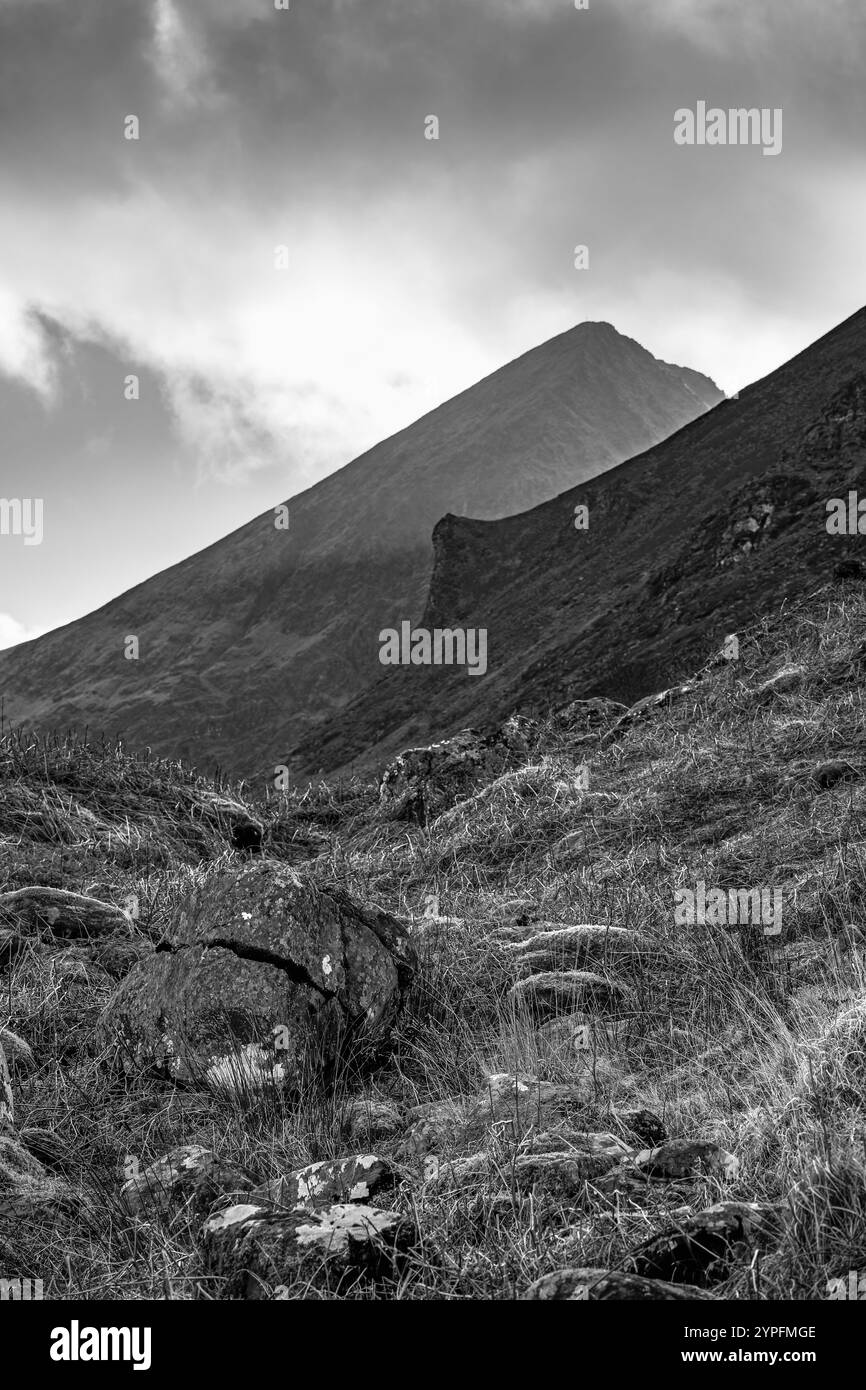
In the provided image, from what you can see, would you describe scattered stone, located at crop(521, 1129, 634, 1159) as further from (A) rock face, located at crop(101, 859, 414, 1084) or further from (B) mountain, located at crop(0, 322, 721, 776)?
(B) mountain, located at crop(0, 322, 721, 776)

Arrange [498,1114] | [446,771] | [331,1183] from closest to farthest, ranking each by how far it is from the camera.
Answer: [331,1183]
[498,1114]
[446,771]

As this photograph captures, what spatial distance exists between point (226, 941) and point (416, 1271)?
1.91m

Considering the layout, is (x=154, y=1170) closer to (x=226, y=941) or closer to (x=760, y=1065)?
(x=226, y=941)

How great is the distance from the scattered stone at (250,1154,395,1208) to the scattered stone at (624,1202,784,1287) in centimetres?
69

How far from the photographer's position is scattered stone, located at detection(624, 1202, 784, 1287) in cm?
210

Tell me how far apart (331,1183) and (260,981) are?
1319 millimetres

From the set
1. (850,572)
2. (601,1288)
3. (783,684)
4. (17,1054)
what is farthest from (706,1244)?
(850,572)

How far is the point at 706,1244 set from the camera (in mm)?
2152

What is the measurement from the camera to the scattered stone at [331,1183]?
2582 millimetres

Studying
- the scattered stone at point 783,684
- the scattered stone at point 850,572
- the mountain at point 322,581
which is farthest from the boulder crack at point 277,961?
the mountain at point 322,581

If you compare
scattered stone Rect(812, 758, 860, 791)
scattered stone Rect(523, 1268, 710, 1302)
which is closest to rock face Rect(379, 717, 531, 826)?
scattered stone Rect(812, 758, 860, 791)

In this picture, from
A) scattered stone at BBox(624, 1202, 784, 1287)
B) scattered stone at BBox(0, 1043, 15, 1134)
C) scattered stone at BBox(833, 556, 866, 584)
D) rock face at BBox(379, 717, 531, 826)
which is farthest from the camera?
scattered stone at BBox(833, 556, 866, 584)

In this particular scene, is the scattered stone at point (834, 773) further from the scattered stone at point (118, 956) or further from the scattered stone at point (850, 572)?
the scattered stone at point (850, 572)

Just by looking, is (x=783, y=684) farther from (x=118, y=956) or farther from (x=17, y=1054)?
(x=17, y=1054)
